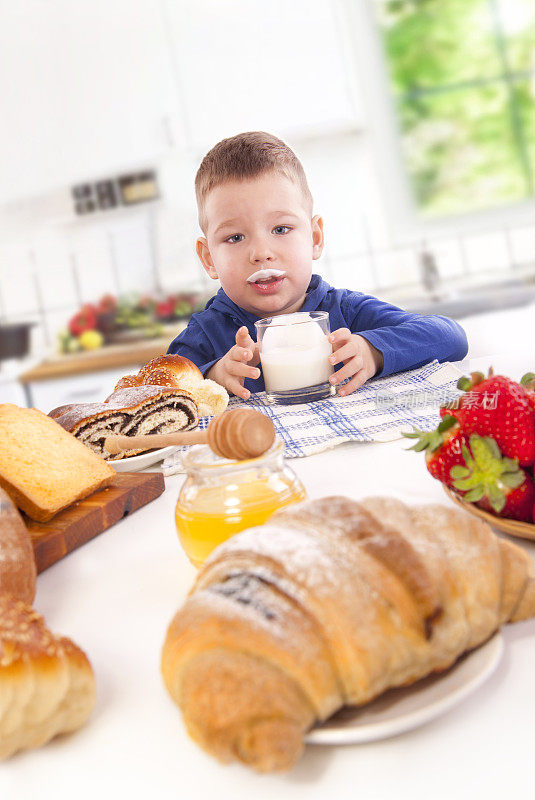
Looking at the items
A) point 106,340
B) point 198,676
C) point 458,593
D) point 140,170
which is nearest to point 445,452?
point 458,593

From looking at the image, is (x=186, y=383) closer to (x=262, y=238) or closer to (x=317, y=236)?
(x=262, y=238)

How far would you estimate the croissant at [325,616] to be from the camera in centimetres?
36

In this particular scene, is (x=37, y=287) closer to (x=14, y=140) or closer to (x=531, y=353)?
(x=14, y=140)

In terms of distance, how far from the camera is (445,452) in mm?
599

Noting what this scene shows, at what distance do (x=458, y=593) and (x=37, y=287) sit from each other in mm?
4072

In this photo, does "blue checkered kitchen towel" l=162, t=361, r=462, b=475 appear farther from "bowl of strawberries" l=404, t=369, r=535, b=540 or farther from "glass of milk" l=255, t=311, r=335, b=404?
"bowl of strawberries" l=404, t=369, r=535, b=540

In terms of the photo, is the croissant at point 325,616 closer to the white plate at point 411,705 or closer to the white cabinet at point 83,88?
the white plate at point 411,705

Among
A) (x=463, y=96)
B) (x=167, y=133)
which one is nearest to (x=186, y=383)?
(x=167, y=133)

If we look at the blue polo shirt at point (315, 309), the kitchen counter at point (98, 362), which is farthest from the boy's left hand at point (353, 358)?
the kitchen counter at point (98, 362)

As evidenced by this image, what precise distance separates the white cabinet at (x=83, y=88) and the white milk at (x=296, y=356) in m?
2.72

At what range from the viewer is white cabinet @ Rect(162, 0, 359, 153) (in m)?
3.52

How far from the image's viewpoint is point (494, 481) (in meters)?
0.55

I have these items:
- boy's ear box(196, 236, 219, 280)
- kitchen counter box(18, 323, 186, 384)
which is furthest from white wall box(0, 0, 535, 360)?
boy's ear box(196, 236, 219, 280)

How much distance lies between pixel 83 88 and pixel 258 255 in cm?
257
